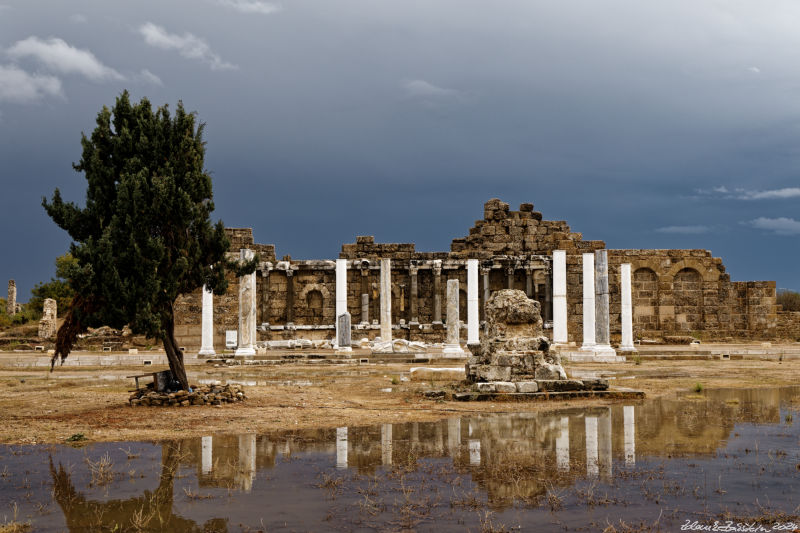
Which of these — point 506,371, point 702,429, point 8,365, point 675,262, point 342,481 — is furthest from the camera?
point 675,262

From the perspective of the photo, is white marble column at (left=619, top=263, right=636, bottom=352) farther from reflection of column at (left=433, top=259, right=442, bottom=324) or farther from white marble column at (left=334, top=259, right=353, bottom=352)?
white marble column at (left=334, top=259, right=353, bottom=352)

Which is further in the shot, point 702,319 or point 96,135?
point 702,319

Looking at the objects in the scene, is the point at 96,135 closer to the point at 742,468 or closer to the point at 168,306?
the point at 168,306

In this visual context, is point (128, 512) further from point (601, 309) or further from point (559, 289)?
point (559, 289)

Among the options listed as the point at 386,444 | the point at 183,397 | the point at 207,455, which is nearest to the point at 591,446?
the point at 386,444

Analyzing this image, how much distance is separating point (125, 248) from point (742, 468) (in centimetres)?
1111

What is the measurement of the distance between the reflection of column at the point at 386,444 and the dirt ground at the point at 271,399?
921 mm

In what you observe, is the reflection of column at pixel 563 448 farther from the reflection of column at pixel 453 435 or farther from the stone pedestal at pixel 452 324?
the stone pedestal at pixel 452 324

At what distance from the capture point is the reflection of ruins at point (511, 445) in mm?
8000

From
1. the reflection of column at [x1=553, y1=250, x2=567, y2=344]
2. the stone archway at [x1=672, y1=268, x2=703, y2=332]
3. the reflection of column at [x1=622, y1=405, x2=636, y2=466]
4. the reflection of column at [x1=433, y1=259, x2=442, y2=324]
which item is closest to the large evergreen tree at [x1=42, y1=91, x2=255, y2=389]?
the reflection of column at [x1=622, y1=405, x2=636, y2=466]

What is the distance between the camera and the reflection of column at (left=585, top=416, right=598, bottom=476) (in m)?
8.19

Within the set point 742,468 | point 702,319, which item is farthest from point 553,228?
point 742,468

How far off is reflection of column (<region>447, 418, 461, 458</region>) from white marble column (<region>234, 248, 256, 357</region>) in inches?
683

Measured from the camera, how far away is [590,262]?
98.4ft
